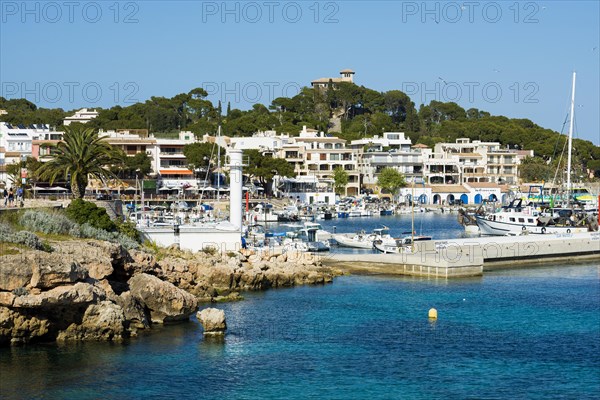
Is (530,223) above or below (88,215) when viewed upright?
below

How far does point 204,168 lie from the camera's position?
97000 mm

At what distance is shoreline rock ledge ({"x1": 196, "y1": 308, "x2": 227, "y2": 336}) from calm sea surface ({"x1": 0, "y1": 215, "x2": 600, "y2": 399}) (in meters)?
0.47

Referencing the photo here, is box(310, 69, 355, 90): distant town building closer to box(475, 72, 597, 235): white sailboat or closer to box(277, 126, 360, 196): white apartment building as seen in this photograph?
box(277, 126, 360, 196): white apartment building

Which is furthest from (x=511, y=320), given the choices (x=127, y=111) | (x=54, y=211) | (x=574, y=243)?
(x=127, y=111)

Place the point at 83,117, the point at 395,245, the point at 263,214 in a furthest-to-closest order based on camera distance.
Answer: the point at 83,117 → the point at 263,214 → the point at 395,245

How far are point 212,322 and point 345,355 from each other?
15.3 feet

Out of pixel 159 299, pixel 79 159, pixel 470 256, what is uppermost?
pixel 79 159

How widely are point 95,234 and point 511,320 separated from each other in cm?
1693

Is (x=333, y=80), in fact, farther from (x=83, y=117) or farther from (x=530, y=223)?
(x=530, y=223)

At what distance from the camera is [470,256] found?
47438mm

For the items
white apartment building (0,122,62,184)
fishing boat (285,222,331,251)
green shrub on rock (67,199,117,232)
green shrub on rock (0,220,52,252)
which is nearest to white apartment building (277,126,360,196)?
white apartment building (0,122,62,184)

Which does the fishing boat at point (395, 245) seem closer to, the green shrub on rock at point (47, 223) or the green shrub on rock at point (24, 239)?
the green shrub on rock at point (47, 223)

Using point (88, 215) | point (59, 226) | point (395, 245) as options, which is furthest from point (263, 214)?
point (59, 226)

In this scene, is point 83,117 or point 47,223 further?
point 83,117
